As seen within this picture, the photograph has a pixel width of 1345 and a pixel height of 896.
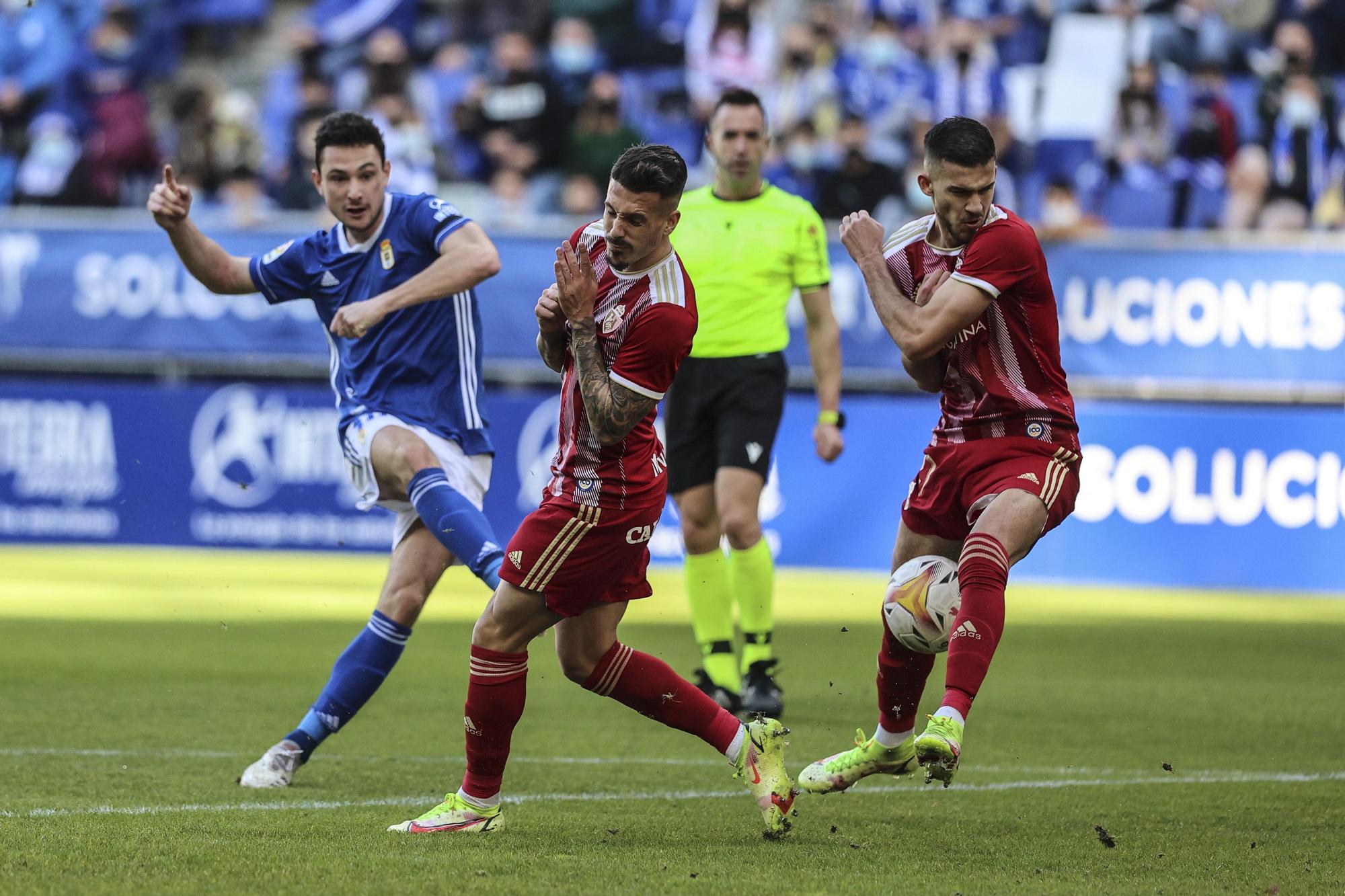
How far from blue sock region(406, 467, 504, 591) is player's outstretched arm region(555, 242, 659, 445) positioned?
1.05m

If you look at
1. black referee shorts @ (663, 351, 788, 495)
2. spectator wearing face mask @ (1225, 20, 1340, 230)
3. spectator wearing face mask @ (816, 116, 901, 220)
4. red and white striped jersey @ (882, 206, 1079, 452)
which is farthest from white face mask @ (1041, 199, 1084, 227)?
red and white striped jersey @ (882, 206, 1079, 452)

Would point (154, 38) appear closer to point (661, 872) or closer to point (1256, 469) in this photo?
point (1256, 469)

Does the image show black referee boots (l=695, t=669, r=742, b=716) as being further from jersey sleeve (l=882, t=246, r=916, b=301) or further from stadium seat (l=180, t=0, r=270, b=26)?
stadium seat (l=180, t=0, r=270, b=26)

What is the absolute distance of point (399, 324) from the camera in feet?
20.4

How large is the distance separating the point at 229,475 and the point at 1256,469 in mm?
7912

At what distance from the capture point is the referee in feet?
25.1

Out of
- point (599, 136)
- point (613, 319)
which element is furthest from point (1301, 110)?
point (613, 319)

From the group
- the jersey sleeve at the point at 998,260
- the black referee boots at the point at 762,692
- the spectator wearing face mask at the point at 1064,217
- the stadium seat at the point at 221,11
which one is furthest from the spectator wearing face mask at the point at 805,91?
the jersey sleeve at the point at 998,260

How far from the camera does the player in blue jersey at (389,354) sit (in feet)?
19.3

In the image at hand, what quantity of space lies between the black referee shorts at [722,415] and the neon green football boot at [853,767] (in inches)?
93.1

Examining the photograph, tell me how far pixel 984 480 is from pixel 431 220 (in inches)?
82.0

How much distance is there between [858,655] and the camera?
990 cm

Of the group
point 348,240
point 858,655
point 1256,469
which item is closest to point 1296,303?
point 1256,469

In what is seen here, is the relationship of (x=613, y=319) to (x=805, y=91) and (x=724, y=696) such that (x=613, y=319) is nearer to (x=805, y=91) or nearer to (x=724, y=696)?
(x=724, y=696)
